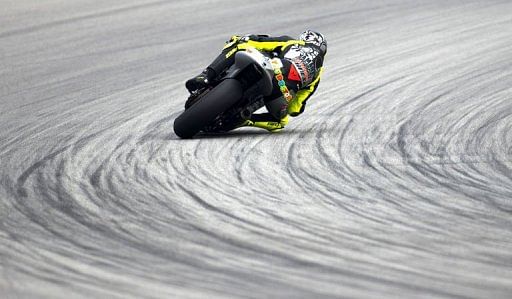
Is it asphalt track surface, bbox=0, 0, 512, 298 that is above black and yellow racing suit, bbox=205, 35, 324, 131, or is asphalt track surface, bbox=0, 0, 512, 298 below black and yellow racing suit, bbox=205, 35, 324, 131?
below

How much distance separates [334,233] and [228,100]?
10.2 ft

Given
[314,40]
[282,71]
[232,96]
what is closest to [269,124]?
[282,71]

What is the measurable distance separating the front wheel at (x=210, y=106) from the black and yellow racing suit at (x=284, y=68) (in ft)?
1.22

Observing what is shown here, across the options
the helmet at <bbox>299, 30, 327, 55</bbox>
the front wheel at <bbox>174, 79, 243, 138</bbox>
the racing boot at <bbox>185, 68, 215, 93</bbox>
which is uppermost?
the helmet at <bbox>299, 30, 327, 55</bbox>

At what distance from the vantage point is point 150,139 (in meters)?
9.94

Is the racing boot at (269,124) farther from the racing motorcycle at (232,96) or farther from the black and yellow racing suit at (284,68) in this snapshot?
the racing motorcycle at (232,96)

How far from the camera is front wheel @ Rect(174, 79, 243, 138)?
940 cm

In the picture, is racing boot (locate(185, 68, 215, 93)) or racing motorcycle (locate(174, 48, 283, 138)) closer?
racing motorcycle (locate(174, 48, 283, 138))

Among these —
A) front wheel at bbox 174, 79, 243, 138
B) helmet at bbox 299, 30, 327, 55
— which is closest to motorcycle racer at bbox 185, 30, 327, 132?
helmet at bbox 299, 30, 327, 55

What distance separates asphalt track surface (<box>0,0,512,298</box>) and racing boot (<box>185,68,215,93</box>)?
1.64 ft

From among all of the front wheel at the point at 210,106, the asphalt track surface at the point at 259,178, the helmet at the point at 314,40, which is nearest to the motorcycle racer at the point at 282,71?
the helmet at the point at 314,40

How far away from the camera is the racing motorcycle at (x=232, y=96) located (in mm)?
9422

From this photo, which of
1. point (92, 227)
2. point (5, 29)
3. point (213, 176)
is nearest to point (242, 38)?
point (213, 176)

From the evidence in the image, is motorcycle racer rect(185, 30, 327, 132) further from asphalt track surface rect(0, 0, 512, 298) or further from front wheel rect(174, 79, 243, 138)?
front wheel rect(174, 79, 243, 138)
